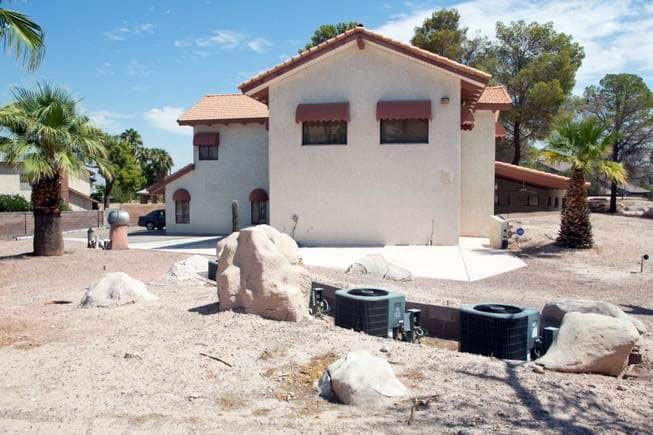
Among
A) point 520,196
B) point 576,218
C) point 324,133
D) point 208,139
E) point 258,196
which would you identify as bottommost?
point 576,218

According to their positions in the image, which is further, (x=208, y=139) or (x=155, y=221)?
(x=155, y=221)

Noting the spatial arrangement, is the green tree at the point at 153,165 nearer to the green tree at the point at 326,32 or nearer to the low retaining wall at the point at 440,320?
the green tree at the point at 326,32

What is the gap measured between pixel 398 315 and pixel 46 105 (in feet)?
44.1

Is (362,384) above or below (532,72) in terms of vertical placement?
below

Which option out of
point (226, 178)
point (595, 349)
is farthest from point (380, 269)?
point (226, 178)

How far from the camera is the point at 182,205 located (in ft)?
89.9

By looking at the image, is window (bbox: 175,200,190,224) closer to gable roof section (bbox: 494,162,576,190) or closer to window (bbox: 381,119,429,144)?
window (bbox: 381,119,429,144)

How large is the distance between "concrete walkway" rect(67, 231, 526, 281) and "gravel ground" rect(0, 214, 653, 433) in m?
4.77

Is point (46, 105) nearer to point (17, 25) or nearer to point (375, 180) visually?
point (17, 25)

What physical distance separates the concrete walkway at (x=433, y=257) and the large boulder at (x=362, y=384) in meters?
8.13

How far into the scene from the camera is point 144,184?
5975 cm

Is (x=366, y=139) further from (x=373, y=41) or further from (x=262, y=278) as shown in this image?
(x=262, y=278)

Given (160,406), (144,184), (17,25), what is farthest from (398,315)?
(144,184)

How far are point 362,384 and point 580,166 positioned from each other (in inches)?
605
